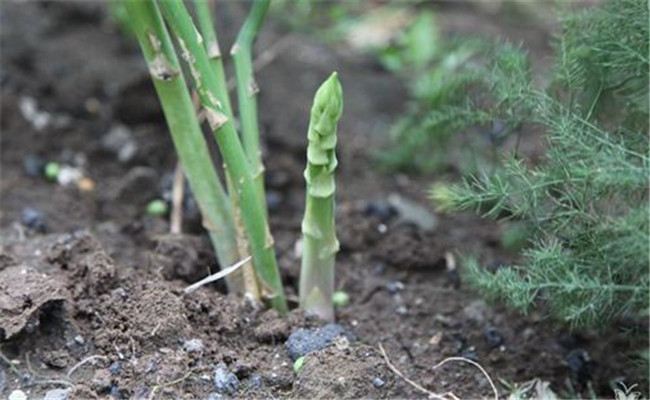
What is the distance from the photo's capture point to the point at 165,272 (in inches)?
73.4

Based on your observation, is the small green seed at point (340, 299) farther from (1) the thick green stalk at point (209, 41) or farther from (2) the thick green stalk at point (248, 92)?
(1) the thick green stalk at point (209, 41)

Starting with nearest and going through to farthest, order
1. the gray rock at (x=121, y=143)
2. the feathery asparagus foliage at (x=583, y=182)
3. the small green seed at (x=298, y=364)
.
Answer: the feathery asparagus foliage at (x=583, y=182) < the small green seed at (x=298, y=364) < the gray rock at (x=121, y=143)

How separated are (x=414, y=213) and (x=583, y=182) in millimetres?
803

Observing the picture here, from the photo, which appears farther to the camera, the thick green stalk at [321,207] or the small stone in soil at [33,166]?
the small stone in soil at [33,166]

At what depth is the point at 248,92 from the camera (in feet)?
6.13

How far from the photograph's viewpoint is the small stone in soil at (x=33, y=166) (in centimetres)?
237

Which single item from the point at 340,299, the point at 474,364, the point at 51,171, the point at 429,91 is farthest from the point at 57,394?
the point at 429,91

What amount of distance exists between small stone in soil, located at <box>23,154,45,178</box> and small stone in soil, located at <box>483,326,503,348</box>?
1095mm

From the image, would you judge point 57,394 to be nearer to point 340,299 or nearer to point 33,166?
point 340,299

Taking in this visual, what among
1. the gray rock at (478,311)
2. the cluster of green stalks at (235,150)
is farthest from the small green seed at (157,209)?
the gray rock at (478,311)

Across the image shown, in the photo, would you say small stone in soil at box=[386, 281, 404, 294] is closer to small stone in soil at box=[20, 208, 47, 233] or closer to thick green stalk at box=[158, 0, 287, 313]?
thick green stalk at box=[158, 0, 287, 313]

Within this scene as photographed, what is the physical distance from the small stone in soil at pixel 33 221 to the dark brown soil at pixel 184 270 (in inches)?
0.7

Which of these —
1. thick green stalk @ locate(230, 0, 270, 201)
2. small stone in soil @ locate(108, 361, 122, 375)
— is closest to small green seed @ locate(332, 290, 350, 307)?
thick green stalk @ locate(230, 0, 270, 201)

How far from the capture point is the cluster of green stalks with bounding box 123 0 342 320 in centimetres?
167
